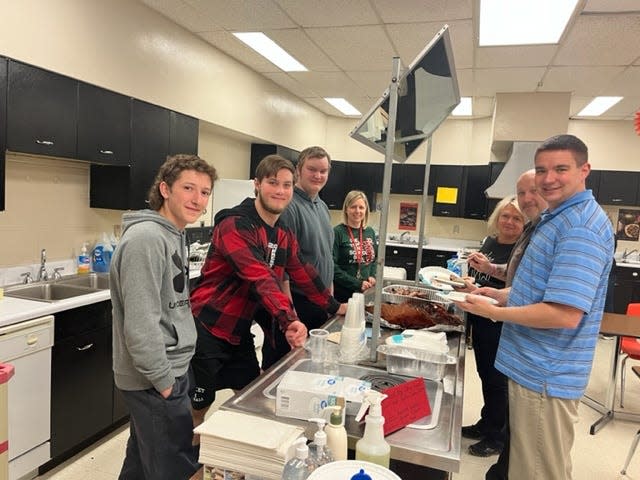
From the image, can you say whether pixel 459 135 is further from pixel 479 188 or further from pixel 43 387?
pixel 43 387

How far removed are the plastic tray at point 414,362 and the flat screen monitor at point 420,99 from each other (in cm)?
76

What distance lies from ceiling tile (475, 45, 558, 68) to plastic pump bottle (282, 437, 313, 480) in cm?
386

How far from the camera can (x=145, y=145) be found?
323 centimetres

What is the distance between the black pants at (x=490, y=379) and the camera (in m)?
2.77

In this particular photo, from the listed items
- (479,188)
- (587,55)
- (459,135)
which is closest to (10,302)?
(587,55)

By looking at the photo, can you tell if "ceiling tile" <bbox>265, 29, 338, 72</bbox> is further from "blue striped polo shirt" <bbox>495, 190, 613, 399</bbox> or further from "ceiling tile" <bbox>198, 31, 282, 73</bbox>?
"blue striped polo shirt" <bbox>495, 190, 613, 399</bbox>

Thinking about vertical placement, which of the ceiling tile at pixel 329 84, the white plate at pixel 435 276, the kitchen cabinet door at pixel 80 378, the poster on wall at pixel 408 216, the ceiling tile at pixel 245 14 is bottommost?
the kitchen cabinet door at pixel 80 378

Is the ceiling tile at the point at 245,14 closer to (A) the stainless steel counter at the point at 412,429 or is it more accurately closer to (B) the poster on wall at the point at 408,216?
(A) the stainless steel counter at the point at 412,429

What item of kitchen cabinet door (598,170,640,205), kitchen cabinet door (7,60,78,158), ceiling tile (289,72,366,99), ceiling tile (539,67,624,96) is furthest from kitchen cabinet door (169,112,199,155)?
kitchen cabinet door (598,170,640,205)

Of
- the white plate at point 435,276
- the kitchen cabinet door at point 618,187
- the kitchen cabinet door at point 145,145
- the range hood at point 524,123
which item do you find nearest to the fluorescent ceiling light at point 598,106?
the range hood at point 524,123

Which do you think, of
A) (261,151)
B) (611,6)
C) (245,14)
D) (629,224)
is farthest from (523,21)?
(629,224)

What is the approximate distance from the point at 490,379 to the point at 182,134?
2.94 metres

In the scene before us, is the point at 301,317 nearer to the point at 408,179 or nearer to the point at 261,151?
the point at 261,151

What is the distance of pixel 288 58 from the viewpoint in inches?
175
